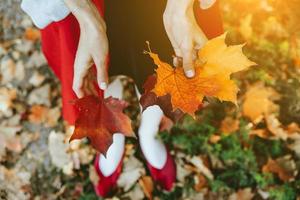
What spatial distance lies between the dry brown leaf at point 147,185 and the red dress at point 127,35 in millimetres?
548

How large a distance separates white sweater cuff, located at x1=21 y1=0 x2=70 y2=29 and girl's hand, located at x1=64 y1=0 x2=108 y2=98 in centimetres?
4

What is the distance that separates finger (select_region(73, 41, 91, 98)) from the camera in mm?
1048

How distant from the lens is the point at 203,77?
1005 mm

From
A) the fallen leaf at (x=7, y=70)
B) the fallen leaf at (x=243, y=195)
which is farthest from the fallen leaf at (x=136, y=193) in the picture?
the fallen leaf at (x=7, y=70)

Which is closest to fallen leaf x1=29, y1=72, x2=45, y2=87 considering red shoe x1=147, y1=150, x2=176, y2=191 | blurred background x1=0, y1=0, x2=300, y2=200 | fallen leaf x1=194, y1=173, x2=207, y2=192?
blurred background x1=0, y1=0, x2=300, y2=200

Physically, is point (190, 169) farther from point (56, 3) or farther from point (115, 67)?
point (56, 3)

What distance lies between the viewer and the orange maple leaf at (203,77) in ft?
3.30

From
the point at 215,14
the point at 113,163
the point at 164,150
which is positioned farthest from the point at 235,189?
the point at 215,14

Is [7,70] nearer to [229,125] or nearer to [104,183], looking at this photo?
[104,183]

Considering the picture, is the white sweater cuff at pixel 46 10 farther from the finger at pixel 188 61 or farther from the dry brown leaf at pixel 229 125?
the dry brown leaf at pixel 229 125

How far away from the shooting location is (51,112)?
81.0 inches

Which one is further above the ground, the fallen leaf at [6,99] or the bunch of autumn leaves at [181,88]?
the bunch of autumn leaves at [181,88]

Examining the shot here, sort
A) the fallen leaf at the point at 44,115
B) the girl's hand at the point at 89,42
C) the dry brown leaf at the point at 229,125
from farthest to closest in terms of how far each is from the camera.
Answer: the fallen leaf at the point at 44,115 < the dry brown leaf at the point at 229,125 < the girl's hand at the point at 89,42

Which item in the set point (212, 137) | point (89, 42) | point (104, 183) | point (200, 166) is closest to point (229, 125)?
point (212, 137)
